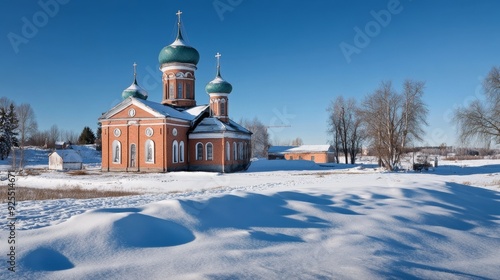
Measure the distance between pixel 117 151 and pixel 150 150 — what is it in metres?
3.36

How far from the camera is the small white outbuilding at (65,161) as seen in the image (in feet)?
116

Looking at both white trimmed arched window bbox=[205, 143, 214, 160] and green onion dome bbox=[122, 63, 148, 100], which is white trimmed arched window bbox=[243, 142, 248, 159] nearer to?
white trimmed arched window bbox=[205, 143, 214, 160]

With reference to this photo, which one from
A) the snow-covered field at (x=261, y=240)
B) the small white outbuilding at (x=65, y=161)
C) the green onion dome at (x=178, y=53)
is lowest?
the snow-covered field at (x=261, y=240)

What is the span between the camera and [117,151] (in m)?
30.5

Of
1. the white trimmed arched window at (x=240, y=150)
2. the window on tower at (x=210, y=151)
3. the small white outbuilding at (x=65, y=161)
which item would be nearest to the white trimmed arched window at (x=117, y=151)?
the window on tower at (x=210, y=151)

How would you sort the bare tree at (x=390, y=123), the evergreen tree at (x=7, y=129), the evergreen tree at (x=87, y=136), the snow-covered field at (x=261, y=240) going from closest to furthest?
the snow-covered field at (x=261, y=240), the bare tree at (x=390, y=123), the evergreen tree at (x=7, y=129), the evergreen tree at (x=87, y=136)

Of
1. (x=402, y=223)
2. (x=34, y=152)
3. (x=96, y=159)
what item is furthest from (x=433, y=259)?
(x=34, y=152)

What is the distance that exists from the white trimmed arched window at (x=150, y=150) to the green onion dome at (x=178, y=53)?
856 centimetres

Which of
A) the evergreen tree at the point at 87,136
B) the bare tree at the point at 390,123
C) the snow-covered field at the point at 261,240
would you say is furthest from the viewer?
the evergreen tree at the point at 87,136

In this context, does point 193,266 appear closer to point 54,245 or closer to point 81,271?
point 81,271

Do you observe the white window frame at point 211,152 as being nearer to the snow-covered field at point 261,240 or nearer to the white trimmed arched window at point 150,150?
the white trimmed arched window at point 150,150

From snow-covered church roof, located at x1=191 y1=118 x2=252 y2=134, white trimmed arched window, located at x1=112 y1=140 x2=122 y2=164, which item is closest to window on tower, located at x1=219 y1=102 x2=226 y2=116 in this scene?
snow-covered church roof, located at x1=191 y1=118 x2=252 y2=134

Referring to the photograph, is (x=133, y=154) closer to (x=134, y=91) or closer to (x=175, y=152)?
(x=175, y=152)

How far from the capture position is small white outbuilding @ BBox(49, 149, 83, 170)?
116 ft
